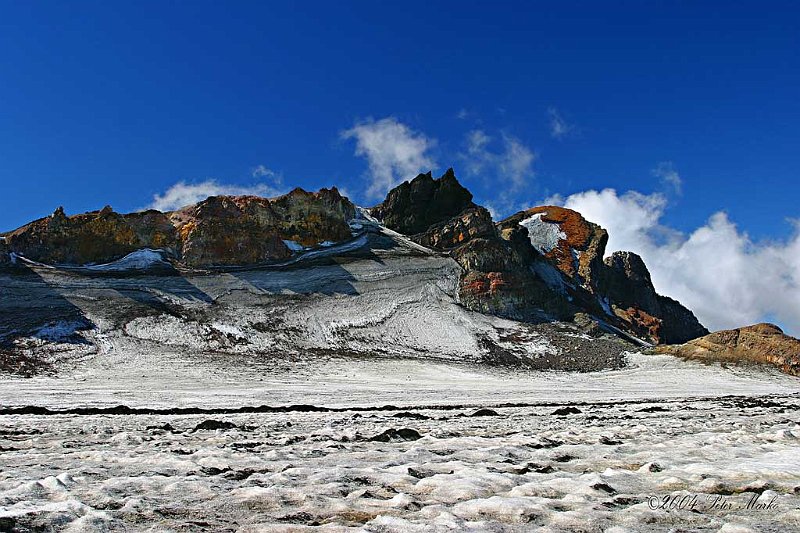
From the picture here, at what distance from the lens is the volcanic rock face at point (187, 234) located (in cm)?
5519

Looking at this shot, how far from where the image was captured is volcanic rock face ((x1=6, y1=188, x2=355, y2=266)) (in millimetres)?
55188

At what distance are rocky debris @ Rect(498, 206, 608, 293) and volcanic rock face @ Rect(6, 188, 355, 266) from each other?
93.2 feet

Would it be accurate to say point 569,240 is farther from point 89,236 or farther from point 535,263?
point 89,236

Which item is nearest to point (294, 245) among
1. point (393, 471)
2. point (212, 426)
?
point (212, 426)

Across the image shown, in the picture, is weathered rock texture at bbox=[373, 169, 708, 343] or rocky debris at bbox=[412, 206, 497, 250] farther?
rocky debris at bbox=[412, 206, 497, 250]

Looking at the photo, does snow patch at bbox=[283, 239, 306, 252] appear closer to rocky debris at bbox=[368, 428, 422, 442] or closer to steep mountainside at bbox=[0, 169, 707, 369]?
steep mountainside at bbox=[0, 169, 707, 369]

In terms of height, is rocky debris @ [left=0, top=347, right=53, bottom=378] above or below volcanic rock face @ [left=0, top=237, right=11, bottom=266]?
below

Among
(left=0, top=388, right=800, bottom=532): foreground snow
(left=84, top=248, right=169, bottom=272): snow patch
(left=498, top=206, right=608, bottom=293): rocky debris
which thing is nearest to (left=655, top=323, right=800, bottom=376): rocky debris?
(left=498, top=206, right=608, bottom=293): rocky debris

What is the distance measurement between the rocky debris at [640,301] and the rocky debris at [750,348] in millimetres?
30942

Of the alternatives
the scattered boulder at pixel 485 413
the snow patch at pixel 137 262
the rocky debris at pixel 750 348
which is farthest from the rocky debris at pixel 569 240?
the scattered boulder at pixel 485 413

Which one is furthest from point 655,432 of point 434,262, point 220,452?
point 434,262

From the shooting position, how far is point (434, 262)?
191 ft

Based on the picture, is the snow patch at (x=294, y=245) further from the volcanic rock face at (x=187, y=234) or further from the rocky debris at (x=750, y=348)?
the rocky debris at (x=750, y=348)

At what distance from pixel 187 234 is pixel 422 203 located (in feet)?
106
